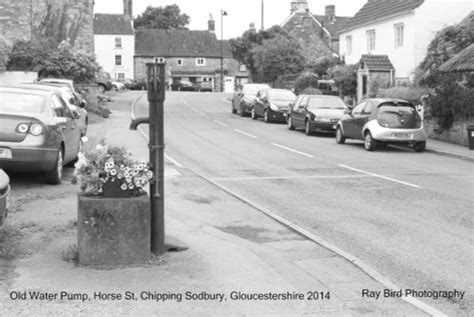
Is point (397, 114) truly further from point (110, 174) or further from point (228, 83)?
point (228, 83)

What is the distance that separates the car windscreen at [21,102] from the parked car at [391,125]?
10.6m

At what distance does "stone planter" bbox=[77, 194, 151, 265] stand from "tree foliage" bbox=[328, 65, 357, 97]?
104 ft

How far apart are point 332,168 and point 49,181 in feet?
21.0

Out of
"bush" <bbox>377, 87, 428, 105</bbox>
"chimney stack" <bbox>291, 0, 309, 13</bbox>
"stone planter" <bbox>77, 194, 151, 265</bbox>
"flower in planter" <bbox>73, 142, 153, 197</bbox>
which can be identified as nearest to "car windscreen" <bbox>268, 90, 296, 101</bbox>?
"bush" <bbox>377, 87, 428, 105</bbox>

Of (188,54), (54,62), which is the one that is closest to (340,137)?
(54,62)

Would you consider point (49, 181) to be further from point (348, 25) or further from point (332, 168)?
point (348, 25)

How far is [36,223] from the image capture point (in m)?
7.90

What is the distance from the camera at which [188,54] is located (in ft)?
306

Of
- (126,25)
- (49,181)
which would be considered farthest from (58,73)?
(126,25)

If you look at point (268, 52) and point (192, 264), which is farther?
point (268, 52)

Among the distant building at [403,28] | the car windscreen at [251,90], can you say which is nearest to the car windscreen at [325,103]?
the distant building at [403,28]

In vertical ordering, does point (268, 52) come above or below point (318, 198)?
above

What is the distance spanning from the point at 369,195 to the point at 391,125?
8.18 metres

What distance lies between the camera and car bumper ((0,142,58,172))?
990 cm
